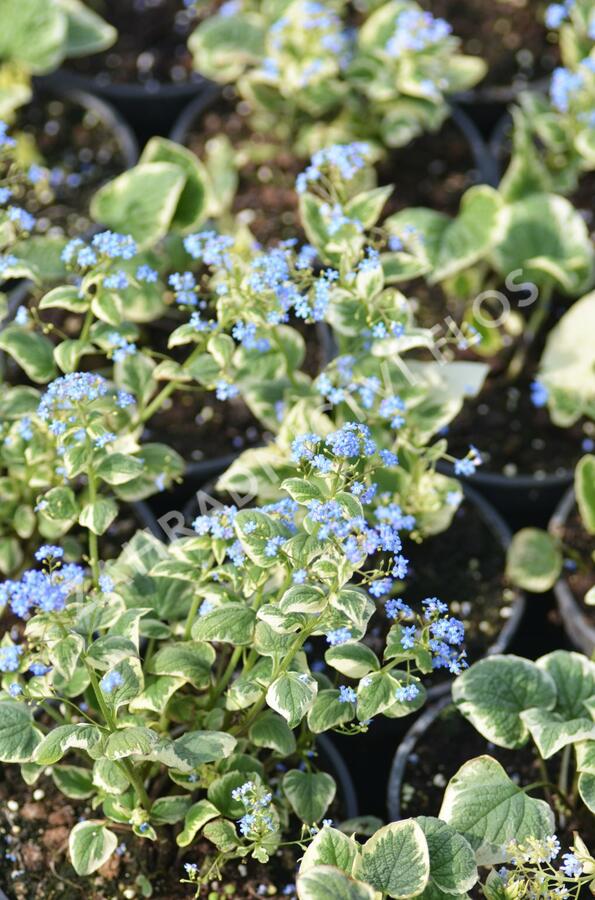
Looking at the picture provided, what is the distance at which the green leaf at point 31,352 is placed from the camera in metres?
2.23

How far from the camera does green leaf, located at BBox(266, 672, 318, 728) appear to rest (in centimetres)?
173

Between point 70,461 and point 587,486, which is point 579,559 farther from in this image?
point 70,461

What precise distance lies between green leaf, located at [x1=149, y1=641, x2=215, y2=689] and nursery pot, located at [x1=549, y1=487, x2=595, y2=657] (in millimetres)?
846

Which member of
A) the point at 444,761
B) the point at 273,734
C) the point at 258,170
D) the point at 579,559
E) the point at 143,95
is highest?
the point at 143,95

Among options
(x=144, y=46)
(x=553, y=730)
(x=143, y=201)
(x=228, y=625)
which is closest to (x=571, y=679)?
(x=553, y=730)

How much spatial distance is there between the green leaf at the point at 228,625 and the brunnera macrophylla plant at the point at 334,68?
61.1 inches

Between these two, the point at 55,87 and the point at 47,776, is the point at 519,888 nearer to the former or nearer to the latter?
the point at 47,776

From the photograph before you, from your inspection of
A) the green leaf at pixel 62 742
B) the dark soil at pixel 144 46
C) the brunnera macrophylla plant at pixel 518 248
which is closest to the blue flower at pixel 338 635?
the green leaf at pixel 62 742

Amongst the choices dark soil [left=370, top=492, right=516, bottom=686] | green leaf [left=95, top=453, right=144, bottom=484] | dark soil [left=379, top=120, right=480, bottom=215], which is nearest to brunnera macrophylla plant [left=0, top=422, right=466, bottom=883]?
green leaf [left=95, top=453, right=144, bottom=484]

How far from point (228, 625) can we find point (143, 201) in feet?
3.63

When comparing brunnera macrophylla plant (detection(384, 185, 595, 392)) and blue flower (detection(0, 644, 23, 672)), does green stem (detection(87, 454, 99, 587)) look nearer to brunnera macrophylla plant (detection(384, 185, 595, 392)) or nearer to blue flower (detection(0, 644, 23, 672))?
blue flower (detection(0, 644, 23, 672))

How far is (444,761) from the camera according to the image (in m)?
2.33

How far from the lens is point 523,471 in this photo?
2.78 meters

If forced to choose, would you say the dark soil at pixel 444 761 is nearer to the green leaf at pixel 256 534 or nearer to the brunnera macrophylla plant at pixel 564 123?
the green leaf at pixel 256 534
